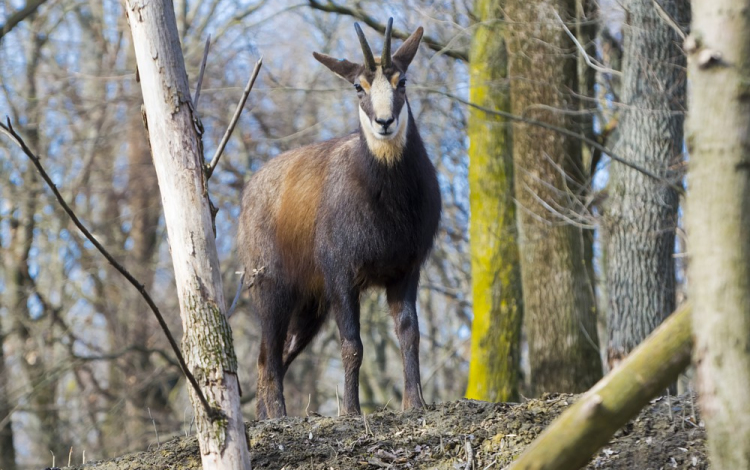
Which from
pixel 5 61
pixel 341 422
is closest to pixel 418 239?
pixel 341 422

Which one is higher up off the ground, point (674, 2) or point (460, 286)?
point (674, 2)

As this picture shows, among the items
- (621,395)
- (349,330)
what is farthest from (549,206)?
(621,395)

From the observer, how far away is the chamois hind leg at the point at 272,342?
7.71 metres

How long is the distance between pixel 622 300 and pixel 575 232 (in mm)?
1354

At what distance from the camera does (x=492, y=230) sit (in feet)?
34.9

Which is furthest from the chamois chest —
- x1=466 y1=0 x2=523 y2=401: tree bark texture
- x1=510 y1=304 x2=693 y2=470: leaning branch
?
x1=510 y1=304 x2=693 y2=470: leaning branch

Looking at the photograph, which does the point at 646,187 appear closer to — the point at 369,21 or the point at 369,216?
the point at 369,216

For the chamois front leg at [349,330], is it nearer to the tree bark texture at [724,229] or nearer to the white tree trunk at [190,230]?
the white tree trunk at [190,230]

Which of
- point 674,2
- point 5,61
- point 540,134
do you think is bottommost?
point 540,134

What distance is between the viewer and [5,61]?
16.5 meters

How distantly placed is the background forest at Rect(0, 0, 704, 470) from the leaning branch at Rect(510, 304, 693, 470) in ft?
14.5

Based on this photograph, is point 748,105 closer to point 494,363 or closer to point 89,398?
point 494,363

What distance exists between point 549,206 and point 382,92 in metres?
3.94

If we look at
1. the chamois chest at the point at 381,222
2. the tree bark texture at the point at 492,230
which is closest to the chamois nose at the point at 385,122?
the chamois chest at the point at 381,222
